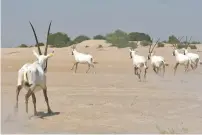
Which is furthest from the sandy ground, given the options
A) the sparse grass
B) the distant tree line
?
the distant tree line

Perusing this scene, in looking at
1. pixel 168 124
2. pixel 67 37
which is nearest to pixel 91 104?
pixel 168 124

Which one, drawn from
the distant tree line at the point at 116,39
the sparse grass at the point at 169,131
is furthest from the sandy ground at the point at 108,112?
the distant tree line at the point at 116,39

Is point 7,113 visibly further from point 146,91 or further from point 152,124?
point 146,91

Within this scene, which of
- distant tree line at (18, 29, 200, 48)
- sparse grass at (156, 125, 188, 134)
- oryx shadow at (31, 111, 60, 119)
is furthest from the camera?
distant tree line at (18, 29, 200, 48)

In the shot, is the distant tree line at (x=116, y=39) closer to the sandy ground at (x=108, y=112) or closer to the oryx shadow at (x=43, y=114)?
the sandy ground at (x=108, y=112)

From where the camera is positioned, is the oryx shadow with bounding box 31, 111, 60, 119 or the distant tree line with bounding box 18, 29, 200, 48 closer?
the oryx shadow with bounding box 31, 111, 60, 119

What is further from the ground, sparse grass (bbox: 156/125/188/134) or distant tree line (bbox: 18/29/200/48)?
sparse grass (bbox: 156/125/188/134)

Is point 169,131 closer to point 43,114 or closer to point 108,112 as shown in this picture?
point 108,112

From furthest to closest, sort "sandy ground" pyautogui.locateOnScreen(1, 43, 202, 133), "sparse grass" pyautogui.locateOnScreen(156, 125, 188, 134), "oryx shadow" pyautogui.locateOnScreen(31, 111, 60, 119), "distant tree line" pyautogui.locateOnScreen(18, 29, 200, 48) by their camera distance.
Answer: "distant tree line" pyautogui.locateOnScreen(18, 29, 200, 48)
"oryx shadow" pyautogui.locateOnScreen(31, 111, 60, 119)
"sandy ground" pyautogui.locateOnScreen(1, 43, 202, 133)
"sparse grass" pyautogui.locateOnScreen(156, 125, 188, 134)

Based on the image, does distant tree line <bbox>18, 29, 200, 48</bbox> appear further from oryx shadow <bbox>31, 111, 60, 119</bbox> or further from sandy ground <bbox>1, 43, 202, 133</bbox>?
oryx shadow <bbox>31, 111, 60, 119</bbox>

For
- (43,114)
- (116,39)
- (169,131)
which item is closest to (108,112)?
(43,114)

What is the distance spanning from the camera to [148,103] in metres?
14.4

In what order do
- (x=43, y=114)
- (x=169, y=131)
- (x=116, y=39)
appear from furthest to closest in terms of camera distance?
(x=116, y=39) → (x=43, y=114) → (x=169, y=131)

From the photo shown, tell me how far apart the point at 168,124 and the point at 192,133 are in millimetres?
1208
